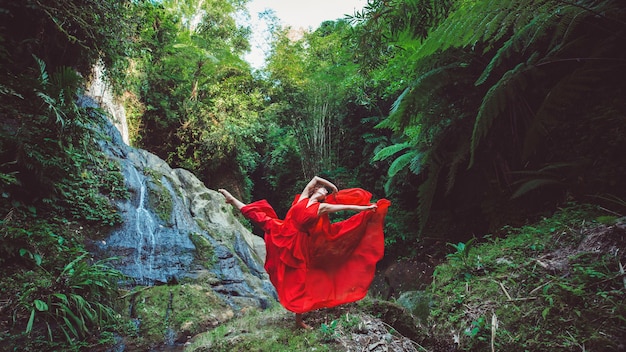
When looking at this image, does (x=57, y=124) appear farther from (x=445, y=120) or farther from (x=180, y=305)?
(x=445, y=120)

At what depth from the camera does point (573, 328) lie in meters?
1.77

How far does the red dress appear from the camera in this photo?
98.0 inches

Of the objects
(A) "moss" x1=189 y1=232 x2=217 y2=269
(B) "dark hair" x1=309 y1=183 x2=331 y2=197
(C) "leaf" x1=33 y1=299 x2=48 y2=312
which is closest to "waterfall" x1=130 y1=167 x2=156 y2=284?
(A) "moss" x1=189 y1=232 x2=217 y2=269

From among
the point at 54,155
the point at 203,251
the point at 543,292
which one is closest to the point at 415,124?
the point at 543,292

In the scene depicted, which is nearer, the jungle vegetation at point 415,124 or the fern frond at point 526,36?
the fern frond at point 526,36

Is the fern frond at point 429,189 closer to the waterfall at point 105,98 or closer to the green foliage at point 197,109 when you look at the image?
the waterfall at point 105,98

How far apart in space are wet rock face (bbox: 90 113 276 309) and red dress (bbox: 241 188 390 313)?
2631 mm

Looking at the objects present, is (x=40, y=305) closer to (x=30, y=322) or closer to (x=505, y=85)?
(x=30, y=322)

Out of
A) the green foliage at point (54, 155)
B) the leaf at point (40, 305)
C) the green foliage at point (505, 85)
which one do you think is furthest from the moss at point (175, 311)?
the green foliage at point (505, 85)

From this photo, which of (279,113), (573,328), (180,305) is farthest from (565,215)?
(279,113)

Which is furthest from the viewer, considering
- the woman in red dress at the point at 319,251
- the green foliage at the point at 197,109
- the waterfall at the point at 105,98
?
the green foliage at the point at 197,109

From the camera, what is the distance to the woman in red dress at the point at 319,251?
8.11ft

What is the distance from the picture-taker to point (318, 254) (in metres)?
2.63

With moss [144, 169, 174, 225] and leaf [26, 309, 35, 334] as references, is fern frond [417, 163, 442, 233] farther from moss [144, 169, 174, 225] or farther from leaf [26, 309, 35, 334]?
moss [144, 169, 174, 225]
